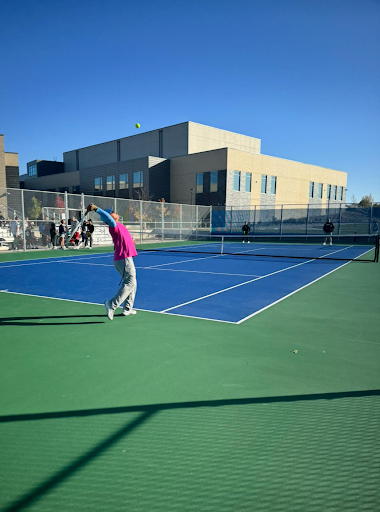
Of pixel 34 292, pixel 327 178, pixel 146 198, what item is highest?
pixel 327 178

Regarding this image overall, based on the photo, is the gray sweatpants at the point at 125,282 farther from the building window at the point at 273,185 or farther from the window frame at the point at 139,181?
the building window at the point at 273,185

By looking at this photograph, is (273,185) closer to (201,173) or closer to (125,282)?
(201,173)

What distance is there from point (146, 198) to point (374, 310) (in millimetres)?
43242

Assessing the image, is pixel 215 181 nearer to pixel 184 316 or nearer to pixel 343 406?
pixel 184 316

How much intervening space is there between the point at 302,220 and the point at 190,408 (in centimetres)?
3278

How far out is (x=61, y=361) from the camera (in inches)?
175

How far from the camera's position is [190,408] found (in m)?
3.34

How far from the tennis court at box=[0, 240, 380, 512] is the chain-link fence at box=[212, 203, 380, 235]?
2544 cm

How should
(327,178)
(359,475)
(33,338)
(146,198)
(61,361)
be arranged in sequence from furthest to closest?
(327,178) → (146,198) → (33,338) → (61,361) → (359,475)

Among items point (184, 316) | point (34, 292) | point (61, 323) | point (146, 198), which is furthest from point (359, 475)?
point (146, 198)

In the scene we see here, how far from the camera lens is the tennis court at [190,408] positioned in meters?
2.37

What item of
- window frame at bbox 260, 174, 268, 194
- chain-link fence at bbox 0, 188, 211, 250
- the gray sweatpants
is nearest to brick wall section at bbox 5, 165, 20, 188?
chain-link fence at bbox 0, 188, 211, 250

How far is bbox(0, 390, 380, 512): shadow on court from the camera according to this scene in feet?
7.65

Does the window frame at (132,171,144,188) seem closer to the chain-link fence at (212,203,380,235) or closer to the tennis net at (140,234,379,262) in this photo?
the chain-link fence at (212,203,380,235)
